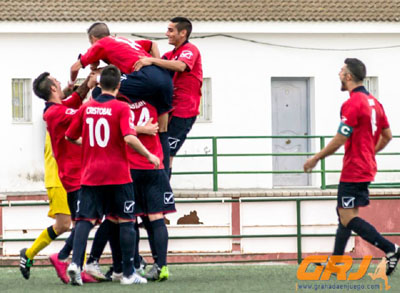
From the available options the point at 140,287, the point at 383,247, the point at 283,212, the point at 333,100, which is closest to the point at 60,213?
the point at 140,287

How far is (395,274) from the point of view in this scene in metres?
10.8

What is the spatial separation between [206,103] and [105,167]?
62.8ft

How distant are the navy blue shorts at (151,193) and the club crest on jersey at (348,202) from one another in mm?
1603

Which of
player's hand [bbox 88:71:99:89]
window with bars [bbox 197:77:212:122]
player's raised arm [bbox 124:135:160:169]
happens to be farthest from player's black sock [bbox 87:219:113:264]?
window with bars [bbox 197:77:212:122]

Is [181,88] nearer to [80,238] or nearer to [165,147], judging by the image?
[165,147]

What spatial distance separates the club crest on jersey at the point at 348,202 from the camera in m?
10.4

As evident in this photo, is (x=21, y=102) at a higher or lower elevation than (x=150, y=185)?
higher

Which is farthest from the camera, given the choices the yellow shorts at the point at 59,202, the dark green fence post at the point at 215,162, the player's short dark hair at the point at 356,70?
the dark green fence post at the point at 215,162

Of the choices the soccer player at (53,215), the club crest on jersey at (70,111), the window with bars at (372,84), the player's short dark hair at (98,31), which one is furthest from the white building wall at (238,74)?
the club crest on jersey at (70,111)

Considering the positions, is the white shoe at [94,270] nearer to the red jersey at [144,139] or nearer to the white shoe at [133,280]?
the white shoe at [133,280]

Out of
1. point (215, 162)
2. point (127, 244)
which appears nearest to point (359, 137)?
point (127, 244)

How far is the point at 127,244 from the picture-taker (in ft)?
32.9

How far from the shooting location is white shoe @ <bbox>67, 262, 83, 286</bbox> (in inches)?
388

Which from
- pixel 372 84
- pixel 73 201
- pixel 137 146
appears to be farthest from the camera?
pixel 372 84
